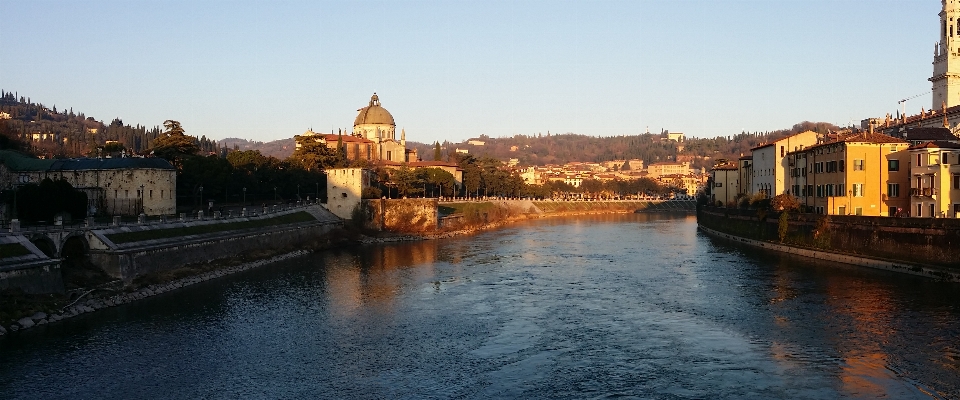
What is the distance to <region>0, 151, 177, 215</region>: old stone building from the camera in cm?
4447

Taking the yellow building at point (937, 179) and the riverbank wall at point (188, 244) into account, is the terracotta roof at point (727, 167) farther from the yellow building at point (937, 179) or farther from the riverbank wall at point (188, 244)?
the riverbank wall at point (188, 244)

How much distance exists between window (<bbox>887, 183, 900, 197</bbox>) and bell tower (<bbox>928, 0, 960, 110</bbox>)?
33.1m

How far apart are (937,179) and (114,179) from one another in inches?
1794

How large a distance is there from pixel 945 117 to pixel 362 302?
55686 mm

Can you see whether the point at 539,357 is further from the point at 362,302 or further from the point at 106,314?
the point at 106,314

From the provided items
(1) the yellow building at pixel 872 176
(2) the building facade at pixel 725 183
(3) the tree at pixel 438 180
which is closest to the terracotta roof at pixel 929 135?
(1) the yellow building at pixel 872 176

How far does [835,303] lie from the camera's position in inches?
1113

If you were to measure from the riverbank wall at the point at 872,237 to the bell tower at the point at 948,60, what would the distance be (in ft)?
113

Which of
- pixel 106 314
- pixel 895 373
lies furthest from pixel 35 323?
pixel 895 373

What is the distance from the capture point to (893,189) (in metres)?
44.4

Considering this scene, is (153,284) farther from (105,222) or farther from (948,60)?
(948,60)

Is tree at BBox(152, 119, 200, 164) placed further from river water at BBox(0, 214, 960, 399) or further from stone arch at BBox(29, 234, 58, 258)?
stone arch at BBox(29, 234, 58, 258)

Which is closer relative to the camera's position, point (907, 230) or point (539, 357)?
point (539, 357)

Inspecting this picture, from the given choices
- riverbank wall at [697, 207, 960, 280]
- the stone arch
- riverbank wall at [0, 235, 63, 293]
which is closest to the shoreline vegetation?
riverbank wall at [0, 235, 63, 293]
